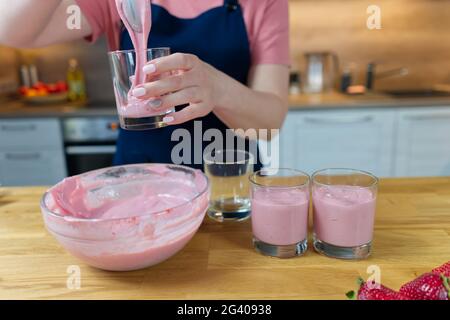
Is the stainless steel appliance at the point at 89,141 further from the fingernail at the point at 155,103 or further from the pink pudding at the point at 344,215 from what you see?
the pink pudding at the point at 344,215

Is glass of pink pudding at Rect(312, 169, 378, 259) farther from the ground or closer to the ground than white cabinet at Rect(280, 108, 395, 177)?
farther from the ground

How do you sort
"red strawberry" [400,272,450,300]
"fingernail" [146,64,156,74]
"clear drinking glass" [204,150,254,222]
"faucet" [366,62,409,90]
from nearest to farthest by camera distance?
"red strawberry" [400,272,450,300], "fingernail" [146,64,156,74], "clear drinking glass" [204,150,254,222], "faucet" [366,62,409,90]

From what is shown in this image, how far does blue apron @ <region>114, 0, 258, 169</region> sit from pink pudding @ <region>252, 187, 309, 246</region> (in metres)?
0.48

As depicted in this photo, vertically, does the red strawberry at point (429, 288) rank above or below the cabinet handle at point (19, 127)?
above

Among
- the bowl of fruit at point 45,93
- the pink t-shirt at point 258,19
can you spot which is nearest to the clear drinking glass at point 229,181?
the pink t-shirt at point 258,19

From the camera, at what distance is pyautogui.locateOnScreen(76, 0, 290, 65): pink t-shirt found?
1089mm

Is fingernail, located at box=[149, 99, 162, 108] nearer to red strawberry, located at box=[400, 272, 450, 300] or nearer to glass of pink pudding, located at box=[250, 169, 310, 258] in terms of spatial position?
glass of pink pudding, located at box=[250, 169, 310, 258]

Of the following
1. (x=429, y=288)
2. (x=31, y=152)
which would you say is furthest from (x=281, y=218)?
(x=31, y=152)

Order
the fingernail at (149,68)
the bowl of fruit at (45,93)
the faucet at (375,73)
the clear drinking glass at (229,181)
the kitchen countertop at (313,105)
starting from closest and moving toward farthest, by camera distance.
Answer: the fingernail at (149,68), the clear drinking glass at (229,181), the kitchen countertop at (313,105), the bowl of fruit at (45,93), the faucet at (375,73)

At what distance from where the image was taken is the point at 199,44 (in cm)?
112

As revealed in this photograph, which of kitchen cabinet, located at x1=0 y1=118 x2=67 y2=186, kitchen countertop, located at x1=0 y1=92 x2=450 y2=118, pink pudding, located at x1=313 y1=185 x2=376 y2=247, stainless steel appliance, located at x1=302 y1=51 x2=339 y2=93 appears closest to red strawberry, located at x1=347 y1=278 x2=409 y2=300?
pink pudding, located at x1=313 y1=185 x2=376 y2=247

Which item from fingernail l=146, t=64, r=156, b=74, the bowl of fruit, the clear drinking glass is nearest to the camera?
fingernail l=146, t=64, r=156, b=74

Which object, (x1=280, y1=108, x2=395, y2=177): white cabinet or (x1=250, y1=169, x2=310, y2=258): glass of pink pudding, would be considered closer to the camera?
(x1=250, y1=169, x2=310, y2=258): glass of pink pudding

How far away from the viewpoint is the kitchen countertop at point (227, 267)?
0.57 meters
